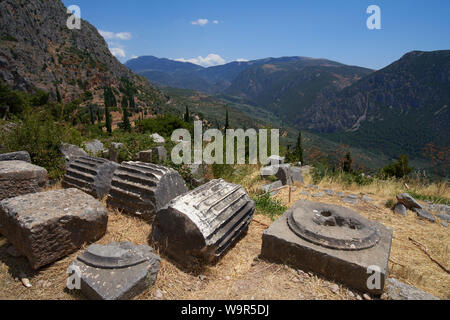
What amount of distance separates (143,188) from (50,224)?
1397mm

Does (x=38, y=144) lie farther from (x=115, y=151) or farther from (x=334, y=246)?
(x=334, y=246)

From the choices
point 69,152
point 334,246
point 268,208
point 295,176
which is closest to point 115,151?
point 69,152

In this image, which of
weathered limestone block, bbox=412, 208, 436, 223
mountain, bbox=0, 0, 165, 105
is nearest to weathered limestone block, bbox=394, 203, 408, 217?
weathered limestone block, bbox=412, 208, 436, 223

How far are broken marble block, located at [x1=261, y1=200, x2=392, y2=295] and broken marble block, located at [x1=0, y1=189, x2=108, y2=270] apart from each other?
2.51 metres

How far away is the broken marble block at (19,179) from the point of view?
12.1 ft

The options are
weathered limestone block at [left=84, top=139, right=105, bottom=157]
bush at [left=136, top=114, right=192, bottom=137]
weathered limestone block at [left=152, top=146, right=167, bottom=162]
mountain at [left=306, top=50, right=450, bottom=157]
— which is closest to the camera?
weathered limestone block at [left=152, top=146, right=167, bottom=162]

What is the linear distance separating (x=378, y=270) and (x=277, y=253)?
121 cm

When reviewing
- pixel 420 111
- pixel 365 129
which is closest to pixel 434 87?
pixel 420 111

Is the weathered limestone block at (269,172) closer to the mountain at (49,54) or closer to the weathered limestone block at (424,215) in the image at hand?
the weathered limestone block at (424,215)

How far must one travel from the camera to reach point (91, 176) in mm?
4715

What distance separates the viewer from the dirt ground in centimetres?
272

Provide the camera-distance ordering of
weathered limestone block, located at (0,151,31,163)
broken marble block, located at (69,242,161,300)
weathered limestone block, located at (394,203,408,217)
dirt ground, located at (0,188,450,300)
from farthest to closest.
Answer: weathered limestone block, located at (394,203,408,217)
weathered limestone block, located at (0,151,31,163)
dirt ground, located at (0,188,450,300)
broken marble block, located at (69,242,161,300)

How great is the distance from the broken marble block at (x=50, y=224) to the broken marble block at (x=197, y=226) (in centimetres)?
89

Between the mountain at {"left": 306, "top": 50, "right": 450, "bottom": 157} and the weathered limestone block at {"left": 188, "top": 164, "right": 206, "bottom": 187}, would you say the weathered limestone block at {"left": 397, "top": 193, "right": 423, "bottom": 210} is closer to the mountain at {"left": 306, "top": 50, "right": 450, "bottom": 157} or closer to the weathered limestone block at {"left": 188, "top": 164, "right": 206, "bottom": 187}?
the weathered limestone block at {"left": 188, "top": 164, "right": 206, "bottom": 187}
